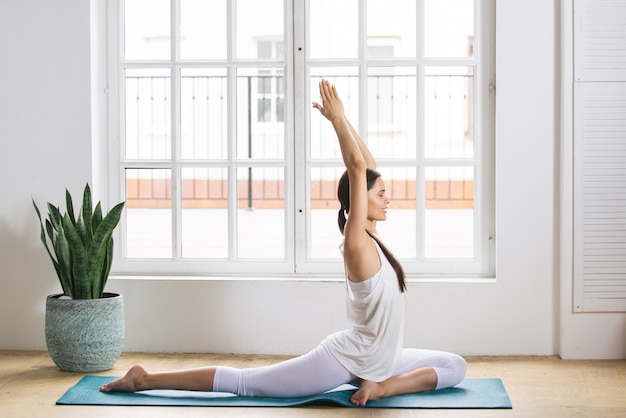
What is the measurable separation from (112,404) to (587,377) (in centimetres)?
209

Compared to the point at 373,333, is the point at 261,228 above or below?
above

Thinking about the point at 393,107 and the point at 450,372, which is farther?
the point at 393,107

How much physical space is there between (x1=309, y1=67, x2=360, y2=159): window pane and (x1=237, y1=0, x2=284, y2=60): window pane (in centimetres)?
24

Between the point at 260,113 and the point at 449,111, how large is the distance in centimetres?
103

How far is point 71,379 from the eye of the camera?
12.5ft

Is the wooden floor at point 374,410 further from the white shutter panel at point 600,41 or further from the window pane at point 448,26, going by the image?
the window pane at point 448,26

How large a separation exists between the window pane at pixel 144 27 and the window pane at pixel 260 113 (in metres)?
0.47

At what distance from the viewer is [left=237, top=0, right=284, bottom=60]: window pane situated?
4.41 m

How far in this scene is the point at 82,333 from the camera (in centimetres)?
392

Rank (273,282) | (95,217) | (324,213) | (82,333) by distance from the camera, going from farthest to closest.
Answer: (324,213) < (273,282) < (95,217) < (82,333)

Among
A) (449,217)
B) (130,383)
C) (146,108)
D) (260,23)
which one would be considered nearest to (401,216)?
(449,217)

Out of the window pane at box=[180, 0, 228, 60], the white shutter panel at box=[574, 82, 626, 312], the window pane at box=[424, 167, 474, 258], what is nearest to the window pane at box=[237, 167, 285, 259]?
the window pane at box=[180, 0, 228, 60]

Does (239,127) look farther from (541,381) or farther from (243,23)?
(541,381)

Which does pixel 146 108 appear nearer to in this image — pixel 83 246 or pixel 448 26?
pixel 83 246
